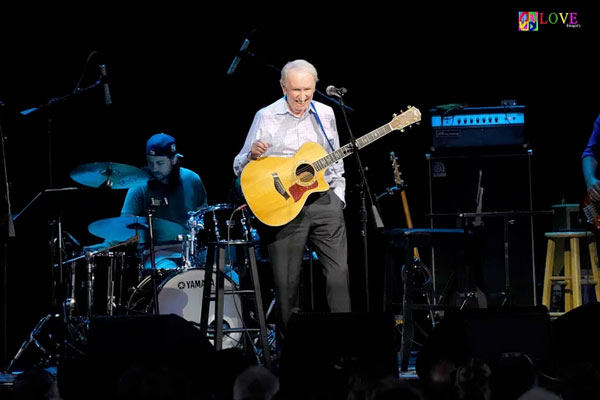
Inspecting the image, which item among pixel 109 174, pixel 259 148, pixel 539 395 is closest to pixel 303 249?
pixel 259 148

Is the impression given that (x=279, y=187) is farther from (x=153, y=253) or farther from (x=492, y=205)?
(x=492, y=205)

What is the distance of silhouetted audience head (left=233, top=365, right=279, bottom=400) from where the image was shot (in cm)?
301

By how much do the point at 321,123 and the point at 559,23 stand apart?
4.25 meters

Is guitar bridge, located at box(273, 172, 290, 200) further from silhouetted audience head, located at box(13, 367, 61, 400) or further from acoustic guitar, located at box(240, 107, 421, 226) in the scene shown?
silhouetted audience head, located at box(13, 367, 61, 400)

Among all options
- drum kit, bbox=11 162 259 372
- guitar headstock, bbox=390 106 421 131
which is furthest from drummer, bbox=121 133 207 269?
guitar headstock, bbox=390 106 421 131

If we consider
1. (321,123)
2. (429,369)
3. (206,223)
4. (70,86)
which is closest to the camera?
(429,369)

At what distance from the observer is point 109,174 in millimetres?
6254

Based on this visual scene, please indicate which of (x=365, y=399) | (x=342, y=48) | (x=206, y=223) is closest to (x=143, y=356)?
(x=365, y=399)

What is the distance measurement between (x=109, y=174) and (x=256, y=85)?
2.34 meters

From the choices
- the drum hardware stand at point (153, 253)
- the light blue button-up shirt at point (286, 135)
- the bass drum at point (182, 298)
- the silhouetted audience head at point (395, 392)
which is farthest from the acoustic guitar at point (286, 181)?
the silhouetted audience head at point (395, 392)

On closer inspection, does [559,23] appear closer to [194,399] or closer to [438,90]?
[438,90]

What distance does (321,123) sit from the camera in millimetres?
5430

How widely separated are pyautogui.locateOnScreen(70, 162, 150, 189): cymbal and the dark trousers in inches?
63.3

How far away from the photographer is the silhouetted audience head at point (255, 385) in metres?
3.01
